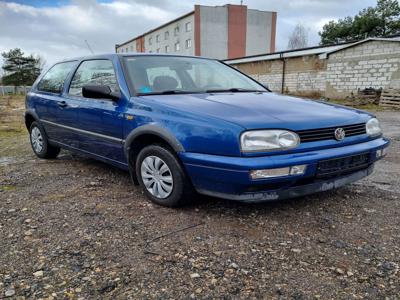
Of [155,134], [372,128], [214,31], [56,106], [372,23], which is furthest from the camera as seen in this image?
[214,31]

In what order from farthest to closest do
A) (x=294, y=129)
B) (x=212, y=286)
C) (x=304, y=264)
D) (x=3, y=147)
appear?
1. (x=3, y=147)
2. (x=294, y=129)
3. (x=304, y=264)
4. (x=212, y=286)

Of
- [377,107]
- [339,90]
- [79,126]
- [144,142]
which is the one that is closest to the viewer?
[144,142]

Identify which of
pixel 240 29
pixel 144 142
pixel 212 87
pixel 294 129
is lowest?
pixel 144 142

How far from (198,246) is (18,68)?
52958 millimetres

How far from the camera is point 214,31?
141 ft

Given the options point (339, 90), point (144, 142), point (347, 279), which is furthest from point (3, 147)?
point (339, 90)

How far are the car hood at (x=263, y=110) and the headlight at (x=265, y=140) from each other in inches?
2.1

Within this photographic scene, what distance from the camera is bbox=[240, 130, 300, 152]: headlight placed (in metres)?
2.63

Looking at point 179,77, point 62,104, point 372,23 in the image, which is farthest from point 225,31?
point 179,77

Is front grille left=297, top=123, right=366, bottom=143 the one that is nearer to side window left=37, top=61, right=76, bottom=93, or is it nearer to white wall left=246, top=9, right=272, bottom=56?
side window left=37, top=61, right=76, bottom=93

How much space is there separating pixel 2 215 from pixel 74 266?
4.45 ft

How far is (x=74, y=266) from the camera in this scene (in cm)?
236

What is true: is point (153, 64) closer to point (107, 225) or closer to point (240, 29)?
point (107, 225)

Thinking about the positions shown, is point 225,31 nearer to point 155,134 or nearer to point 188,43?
point 188,43
